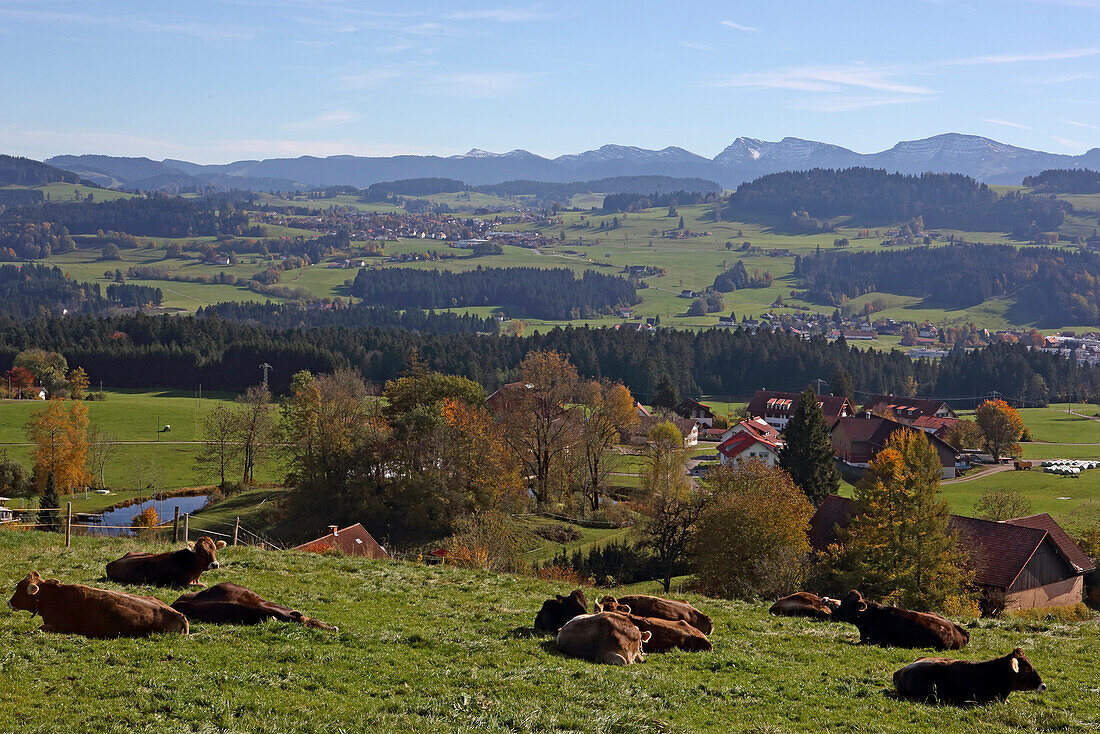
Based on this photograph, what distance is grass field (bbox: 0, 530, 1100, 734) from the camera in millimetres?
10664

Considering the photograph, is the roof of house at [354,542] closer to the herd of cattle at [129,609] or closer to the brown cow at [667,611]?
the herd of cattle at [129,609]

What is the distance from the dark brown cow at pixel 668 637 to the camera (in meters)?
14.9

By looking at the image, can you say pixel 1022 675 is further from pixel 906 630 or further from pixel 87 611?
pixel 87 611

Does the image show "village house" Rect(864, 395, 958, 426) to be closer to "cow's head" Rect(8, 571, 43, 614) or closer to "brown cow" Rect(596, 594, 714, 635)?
"brown cow" Rect(596, 594, 714, 635)

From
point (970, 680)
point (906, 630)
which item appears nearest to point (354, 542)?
point (906, 630)

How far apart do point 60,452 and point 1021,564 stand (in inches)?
2709

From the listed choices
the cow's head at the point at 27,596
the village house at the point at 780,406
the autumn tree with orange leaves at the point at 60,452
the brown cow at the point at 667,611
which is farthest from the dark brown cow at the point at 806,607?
the village house at the point at 780,406

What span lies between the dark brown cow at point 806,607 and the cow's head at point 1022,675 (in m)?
6.71

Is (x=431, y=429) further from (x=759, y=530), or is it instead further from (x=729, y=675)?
(x=729, y=675)

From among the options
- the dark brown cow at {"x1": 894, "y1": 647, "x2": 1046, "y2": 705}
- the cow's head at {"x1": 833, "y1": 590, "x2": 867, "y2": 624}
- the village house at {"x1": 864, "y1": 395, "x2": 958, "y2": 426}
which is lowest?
the village house at {"x1": 864, "y1": 395, "x2": 958, "y2": 426}

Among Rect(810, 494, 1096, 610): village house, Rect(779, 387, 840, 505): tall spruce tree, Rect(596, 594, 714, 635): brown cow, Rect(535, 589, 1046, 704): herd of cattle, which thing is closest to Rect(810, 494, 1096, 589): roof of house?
Rect(810, 494, 1096, 610): village house

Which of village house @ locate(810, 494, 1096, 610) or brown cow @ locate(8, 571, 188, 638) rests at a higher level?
brown cow @ locate(8, 571, 188, 638)

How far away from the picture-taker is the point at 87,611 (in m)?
13.4

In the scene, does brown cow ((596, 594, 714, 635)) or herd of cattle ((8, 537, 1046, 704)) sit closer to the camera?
herd of cattle ((8, 537, 1046, 704))
